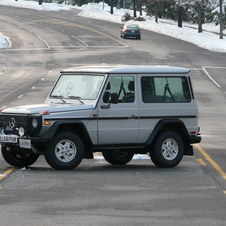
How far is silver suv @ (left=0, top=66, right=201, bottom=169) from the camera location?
1521 centimetres

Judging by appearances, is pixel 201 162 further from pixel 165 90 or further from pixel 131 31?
pixel 131 31

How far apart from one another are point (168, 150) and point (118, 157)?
129cm

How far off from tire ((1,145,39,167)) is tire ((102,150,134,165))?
166 centimetres

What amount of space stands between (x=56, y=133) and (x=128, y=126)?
4.97 ft

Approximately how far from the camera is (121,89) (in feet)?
52.6

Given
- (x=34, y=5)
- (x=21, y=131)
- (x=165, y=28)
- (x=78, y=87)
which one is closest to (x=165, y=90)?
(x=78, y=87)

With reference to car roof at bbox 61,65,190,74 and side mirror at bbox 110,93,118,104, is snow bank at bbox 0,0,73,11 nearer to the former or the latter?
car roof at bbox 61,65,190,74

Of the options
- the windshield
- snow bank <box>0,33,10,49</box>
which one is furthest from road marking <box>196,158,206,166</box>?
snow bank <box>0,33,10,49</box>

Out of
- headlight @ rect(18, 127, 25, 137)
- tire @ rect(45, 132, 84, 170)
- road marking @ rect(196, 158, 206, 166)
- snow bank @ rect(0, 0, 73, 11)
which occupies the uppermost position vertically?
headlight @ rect(18, 127, 25, 137)

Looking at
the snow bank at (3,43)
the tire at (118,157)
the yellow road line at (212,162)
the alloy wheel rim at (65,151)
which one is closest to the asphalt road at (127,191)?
the yellow road line at (212,162)

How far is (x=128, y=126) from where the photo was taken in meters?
16.0

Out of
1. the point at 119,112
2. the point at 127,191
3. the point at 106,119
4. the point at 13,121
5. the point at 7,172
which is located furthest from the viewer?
the point at 119,112

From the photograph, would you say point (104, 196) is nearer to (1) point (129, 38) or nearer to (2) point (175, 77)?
(2) point (175, 77)

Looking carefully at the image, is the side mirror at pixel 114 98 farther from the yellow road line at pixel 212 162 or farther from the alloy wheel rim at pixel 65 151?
the yellow road line at pixel 212 162
